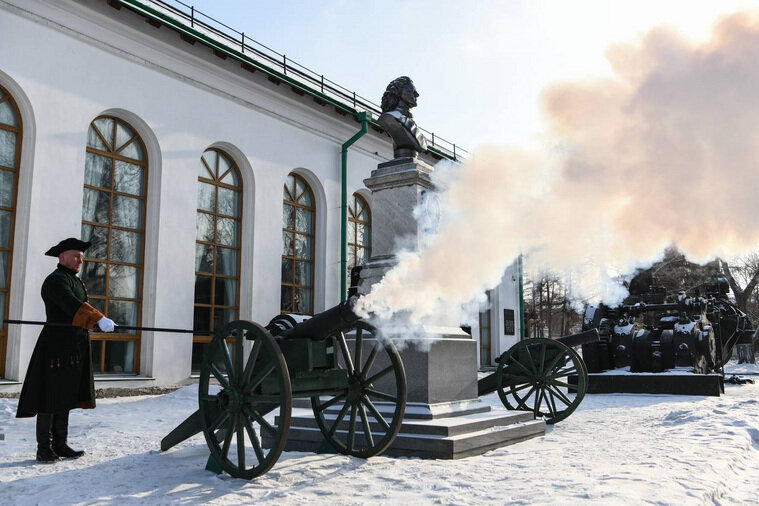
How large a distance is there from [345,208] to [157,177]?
15.3 feet

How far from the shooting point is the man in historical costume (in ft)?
16.6

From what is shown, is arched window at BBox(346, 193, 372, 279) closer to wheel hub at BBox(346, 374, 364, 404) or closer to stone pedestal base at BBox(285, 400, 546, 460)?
stone pedestal base at BBox(285, 400, 546, 460)

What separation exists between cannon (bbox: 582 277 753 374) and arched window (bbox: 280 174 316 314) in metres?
5.79

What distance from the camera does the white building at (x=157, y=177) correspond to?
31.1 feet

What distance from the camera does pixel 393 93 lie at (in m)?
7.97

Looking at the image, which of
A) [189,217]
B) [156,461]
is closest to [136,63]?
[189,217]

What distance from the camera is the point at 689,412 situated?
26.3ft

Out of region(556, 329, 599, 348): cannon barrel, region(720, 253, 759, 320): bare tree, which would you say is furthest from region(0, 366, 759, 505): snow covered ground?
region(720, 253, 759, 320): bare tree

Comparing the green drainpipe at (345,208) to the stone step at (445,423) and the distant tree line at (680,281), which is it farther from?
the distant tree line at (680,281)

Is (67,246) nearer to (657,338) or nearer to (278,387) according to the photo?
(278,387)

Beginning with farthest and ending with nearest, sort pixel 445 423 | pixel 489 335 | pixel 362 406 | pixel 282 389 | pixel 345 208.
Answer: pixel 489 335, pixel 345 208, pixel 445 423, pixel 362 406, pixel 282 389

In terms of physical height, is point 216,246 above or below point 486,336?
above

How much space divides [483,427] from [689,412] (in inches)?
142

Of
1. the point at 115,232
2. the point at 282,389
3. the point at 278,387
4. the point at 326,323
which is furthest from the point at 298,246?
the point at 282,389
